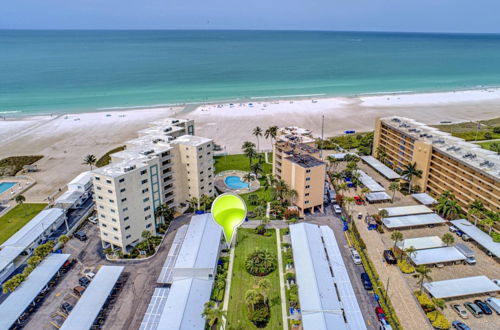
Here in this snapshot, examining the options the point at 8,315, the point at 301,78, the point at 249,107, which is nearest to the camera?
the point at 8,315

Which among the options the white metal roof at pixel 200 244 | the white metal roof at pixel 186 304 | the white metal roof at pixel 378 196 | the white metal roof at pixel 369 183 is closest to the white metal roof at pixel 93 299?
the white metal roof at pixel 186 304

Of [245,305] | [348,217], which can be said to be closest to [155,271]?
[245,305]

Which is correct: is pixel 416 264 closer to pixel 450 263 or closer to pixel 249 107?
pixel 450 263

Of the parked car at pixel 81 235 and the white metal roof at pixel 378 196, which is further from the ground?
the white metal roof at pixel 378 196

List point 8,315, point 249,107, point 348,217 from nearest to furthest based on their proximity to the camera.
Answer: point 8,315
point 348,217
point 249,107

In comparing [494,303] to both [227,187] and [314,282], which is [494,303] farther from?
[227,187]

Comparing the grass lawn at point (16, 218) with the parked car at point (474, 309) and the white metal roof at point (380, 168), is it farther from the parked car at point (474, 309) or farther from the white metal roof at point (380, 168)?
the white metal roof at point (380, 168)
